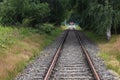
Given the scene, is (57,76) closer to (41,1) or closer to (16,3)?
(16,3)

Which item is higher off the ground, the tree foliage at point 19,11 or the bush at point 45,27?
the tree foliage at point 19,11

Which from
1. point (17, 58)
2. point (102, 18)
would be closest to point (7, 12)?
point (102, 18)

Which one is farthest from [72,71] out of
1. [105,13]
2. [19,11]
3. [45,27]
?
[45,27]

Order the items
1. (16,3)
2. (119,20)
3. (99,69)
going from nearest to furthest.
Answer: (99,69), (119,20), (16,3)

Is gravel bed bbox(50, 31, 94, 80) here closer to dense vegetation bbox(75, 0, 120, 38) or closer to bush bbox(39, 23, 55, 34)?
dense vegetation bbox(75, 0, 120, 38)

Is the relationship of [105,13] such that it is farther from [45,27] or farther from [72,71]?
[72,71]

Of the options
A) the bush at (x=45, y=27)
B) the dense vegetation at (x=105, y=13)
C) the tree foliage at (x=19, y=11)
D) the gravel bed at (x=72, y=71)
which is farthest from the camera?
the bush at (x=45, y=27)

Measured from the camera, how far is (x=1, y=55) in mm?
16078

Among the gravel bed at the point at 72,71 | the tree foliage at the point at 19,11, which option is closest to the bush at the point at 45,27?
the tree foliage at the point at 19,11

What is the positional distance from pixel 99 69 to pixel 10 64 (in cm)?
422

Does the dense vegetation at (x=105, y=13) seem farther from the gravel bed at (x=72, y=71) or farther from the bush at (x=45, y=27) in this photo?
the gravel bed at (x=72, y=71)

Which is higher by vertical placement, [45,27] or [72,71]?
[72,71]

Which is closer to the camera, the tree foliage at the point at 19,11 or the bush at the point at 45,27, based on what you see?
the tree foliage at the point at 19,11

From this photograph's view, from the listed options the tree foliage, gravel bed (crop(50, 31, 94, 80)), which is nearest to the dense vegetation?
the tree foliage
